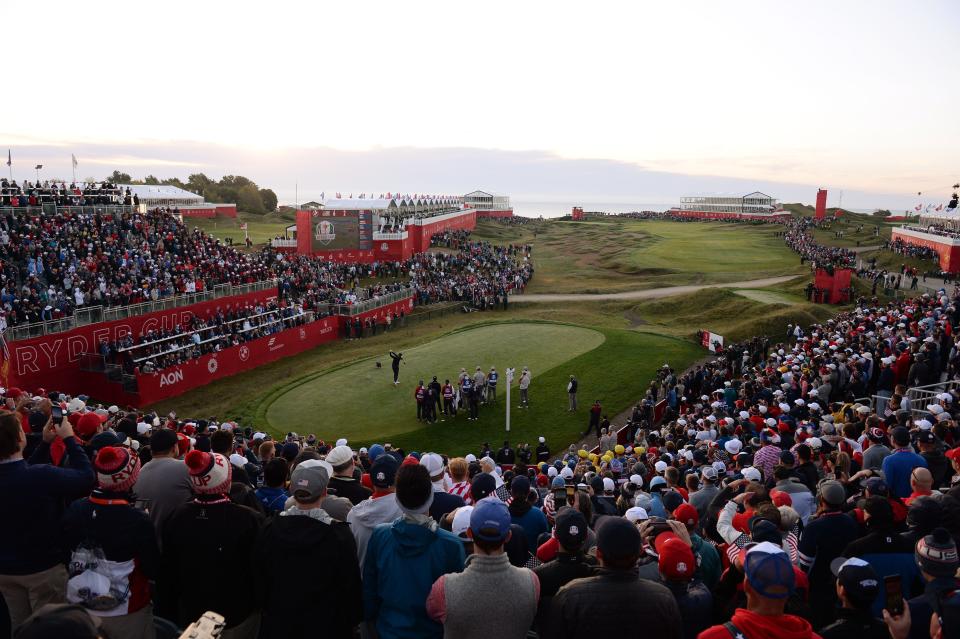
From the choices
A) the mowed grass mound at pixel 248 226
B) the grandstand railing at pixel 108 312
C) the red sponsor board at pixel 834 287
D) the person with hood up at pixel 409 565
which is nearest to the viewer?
the person with hood up at pixel 409 565

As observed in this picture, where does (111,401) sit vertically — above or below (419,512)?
below

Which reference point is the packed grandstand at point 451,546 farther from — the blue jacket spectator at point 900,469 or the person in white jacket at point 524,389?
the person in white jacket at point 524,389

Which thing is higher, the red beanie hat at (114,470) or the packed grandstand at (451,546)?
the red beanie hat at (114,470)

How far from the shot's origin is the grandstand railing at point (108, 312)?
2336 centimetres

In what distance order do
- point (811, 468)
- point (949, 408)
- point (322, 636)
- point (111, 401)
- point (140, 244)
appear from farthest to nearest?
1. point (140, 244)
2. point (111, 401)
3. point (949, 408)
4. point (811, 468)
5. point (322, 636)

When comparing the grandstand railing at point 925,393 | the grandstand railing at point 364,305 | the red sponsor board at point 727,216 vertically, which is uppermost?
the red sponsor board at point 727,216

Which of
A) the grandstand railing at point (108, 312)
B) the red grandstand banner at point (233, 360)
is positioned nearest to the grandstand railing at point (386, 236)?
the red grandstand banner at point (233, 360)

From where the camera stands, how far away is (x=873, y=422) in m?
10.7

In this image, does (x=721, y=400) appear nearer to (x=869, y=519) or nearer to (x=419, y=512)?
(x=869, y=519)

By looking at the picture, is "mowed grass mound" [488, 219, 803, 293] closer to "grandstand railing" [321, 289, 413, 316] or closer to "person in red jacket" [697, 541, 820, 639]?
"grandstand railing" [321, 289, 413, 316]

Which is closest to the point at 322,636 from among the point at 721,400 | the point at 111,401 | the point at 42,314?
the point at 721,400

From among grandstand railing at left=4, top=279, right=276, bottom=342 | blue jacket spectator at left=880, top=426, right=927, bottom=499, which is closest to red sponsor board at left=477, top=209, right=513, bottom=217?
grandstand railing at left=4, top=279, right=276, bottom=342

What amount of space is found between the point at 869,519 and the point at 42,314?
2827cm

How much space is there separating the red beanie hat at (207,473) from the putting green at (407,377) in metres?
16.5
